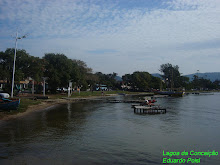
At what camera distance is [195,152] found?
1279 centimetres

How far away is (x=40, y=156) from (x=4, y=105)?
15.0 meters

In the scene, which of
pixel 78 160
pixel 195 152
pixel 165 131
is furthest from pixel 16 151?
pixel 165 131

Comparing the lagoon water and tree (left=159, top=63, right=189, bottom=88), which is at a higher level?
tree (left=159, top=63, right=189, bottom=88)

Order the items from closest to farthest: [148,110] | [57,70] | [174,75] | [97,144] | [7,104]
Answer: [97,144]
[7,104]
[148,110]
[57,70]
[174,75]

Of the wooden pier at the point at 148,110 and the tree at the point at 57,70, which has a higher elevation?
the tree at the point at 57,70

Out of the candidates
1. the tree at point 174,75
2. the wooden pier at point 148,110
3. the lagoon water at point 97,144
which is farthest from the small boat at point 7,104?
the tree at point 174,75

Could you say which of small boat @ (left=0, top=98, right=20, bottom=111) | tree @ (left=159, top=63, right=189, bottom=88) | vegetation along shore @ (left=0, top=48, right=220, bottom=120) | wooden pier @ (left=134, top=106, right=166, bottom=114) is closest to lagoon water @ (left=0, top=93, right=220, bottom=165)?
small boat @ (left=0, top=98, right=20, bottom=111)

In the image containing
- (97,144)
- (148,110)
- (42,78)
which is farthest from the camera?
(42,78)

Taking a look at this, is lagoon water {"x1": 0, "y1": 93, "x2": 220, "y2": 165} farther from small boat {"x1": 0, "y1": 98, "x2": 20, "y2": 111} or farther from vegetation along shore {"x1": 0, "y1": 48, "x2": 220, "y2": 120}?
vegetation along shore {"x1": 0, "y1": 48, "x2": 220, "y2": 120}

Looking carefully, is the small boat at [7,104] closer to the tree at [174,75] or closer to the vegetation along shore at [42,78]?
the vegetation along shore at [42,78]

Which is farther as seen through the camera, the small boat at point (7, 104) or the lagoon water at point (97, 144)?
the small boat at point (7, 104)

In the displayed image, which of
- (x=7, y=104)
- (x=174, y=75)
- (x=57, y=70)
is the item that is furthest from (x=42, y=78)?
(x=174, y=75)

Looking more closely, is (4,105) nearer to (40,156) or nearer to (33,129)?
(33,129)

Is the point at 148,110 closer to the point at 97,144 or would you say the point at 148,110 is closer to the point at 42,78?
the point at 97,144
